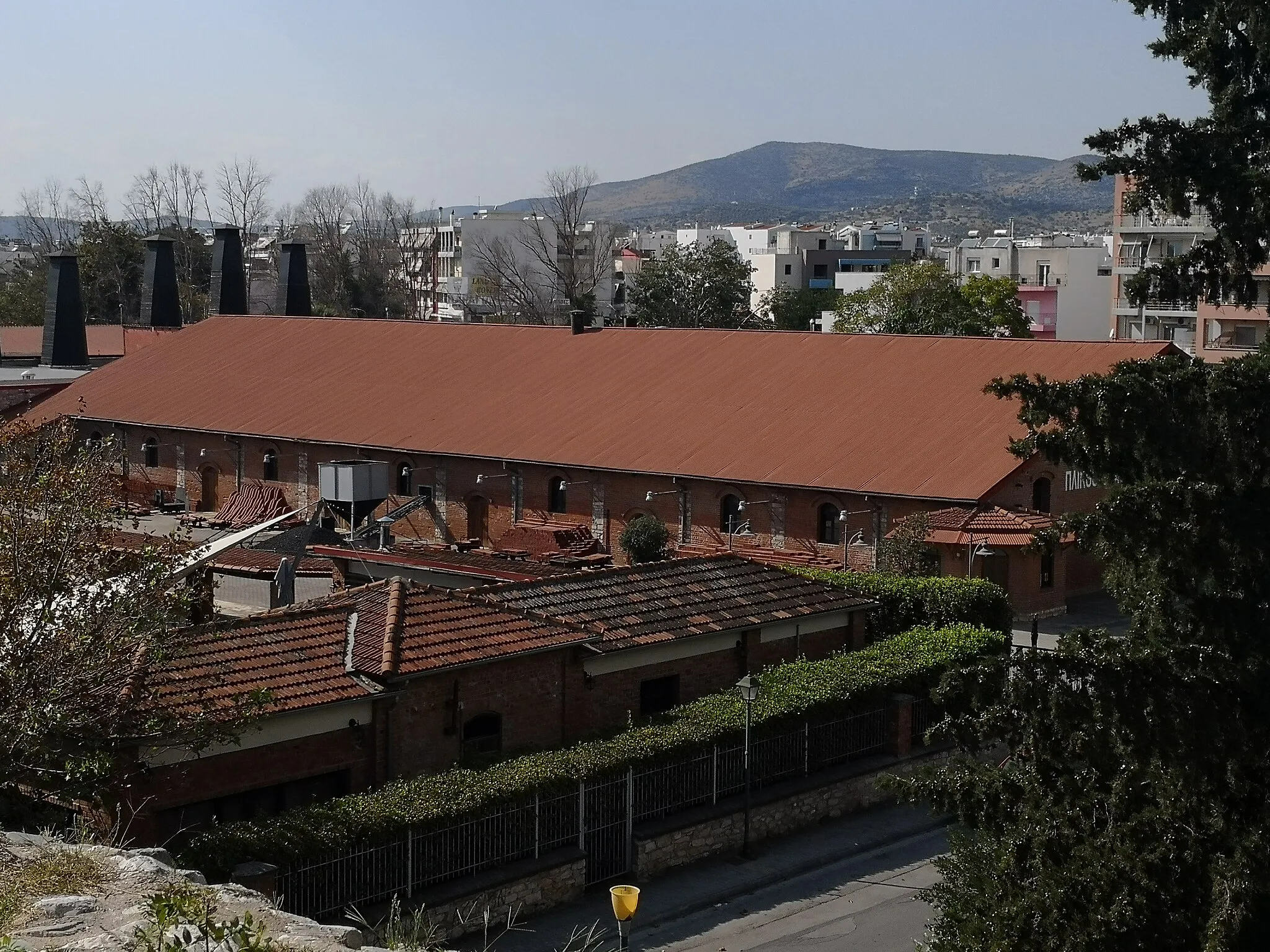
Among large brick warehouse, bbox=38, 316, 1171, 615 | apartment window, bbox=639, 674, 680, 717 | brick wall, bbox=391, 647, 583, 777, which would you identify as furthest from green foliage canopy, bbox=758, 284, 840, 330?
brick wall, bbox=391, 647, 583, 777

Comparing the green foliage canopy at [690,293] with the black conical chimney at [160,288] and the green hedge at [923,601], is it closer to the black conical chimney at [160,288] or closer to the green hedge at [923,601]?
the black conical chimney at [160,288]

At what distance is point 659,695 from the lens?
23828 millimetres

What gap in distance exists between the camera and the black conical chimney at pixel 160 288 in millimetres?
74625

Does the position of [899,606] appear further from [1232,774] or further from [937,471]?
[1232,774]

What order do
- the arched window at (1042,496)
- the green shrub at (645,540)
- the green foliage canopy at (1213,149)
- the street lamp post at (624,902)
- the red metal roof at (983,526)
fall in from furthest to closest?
the green shrub at (645,540) → the arched window at (1042,496) → the red metal roof at (983,526) → the green foliage canopy at (1213,149) → the street lamp post at (624,902)

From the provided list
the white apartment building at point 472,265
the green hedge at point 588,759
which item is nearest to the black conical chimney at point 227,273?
the white apartment building at point 472,265

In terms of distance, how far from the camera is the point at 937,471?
35.8m

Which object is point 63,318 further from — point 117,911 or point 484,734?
point 117,911

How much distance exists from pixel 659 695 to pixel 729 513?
14.9 metres

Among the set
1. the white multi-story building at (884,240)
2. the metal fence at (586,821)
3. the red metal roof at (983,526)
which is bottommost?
the metal fence at (586,821)

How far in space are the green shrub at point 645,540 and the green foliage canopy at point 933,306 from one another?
32.8 meters

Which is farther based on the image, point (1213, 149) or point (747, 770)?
point (747, 770)

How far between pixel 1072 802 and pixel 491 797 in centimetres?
699

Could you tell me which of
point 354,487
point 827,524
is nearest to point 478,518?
point 354,487
